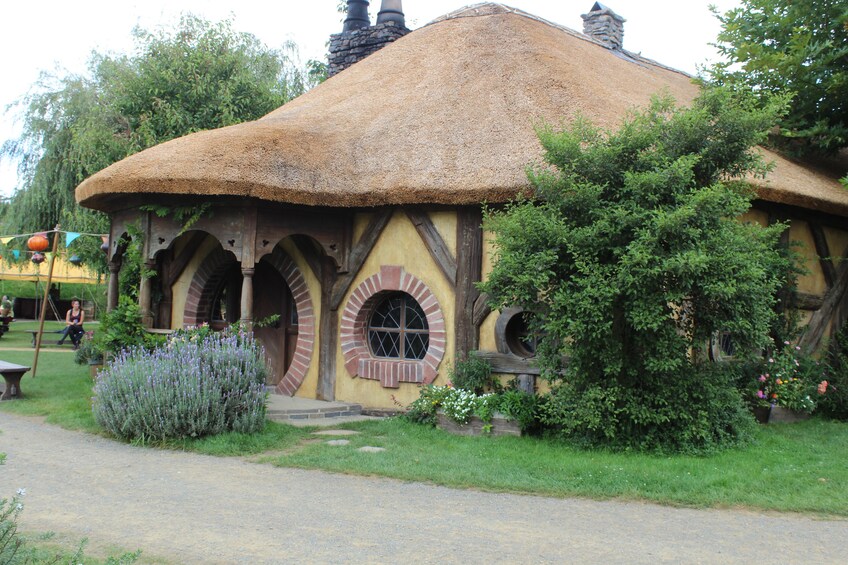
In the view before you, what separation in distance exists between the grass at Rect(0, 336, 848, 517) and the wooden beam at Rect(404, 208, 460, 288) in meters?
1.90

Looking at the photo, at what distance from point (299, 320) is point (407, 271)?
1.84 m

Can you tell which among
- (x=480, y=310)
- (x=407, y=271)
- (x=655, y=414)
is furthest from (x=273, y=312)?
(x=655, y=414)

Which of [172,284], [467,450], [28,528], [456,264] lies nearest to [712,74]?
[456,264]

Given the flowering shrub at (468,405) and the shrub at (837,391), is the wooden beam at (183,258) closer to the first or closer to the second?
the flowering shrub at (468,405)

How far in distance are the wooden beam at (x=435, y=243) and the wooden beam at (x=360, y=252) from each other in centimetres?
43

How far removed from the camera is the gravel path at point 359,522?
4914 mm

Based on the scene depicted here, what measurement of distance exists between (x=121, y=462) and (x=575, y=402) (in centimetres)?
430

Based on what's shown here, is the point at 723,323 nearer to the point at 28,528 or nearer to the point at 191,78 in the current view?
the point at 28,528

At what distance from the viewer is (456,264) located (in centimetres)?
977

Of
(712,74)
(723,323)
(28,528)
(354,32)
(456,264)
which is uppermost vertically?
(354,32)

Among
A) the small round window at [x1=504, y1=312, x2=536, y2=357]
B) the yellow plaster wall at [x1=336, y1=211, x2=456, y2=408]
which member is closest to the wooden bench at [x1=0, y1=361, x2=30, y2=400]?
the yellow plaster wall at [x1=336, y1=211, x2=456, y2=408]

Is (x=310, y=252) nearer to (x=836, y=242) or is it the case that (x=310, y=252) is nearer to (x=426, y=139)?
(x=426, y=139)

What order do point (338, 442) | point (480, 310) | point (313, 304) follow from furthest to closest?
point (313, 304) < point (480, 310) < point (338, 442)

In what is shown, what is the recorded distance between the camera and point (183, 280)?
11.8 m
